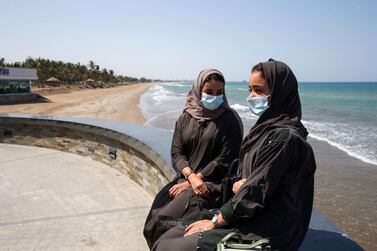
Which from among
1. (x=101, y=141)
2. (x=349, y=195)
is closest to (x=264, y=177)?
(x=101, y=141)

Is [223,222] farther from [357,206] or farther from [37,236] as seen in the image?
[357,206]

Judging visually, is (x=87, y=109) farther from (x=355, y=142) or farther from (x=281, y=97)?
(x=281, y=97)

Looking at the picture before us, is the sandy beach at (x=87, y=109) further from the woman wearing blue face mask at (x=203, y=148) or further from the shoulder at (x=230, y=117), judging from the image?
the shoulder at (x=230, y=117)

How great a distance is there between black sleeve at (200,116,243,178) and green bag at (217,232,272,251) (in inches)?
42.2

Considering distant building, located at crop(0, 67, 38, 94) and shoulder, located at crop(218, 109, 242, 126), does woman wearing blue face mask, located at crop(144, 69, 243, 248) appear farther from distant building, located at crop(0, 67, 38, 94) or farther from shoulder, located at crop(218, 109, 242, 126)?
distant building, located at crop(0, 67, 38, 94)

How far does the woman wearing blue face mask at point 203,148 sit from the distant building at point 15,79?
106ft

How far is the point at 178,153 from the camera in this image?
3.10 meters

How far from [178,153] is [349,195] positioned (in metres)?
6.09

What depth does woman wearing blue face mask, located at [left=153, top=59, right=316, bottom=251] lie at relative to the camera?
173 cm

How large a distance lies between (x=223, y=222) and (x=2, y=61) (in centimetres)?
6420

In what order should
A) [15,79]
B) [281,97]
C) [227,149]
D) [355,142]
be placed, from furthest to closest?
[15,79] < [355,142] < [227,149] < [281,97]

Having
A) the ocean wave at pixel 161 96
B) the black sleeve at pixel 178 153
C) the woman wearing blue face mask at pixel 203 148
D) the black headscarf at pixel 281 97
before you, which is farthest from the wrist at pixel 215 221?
the ocean wave at pixel 161 96

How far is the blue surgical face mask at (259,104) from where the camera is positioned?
1984mm

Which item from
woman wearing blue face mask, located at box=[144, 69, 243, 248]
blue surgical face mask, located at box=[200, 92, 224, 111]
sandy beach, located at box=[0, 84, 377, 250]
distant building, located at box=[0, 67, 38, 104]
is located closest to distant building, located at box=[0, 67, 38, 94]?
distant building, located at box=[0, 67, 38, 104]
